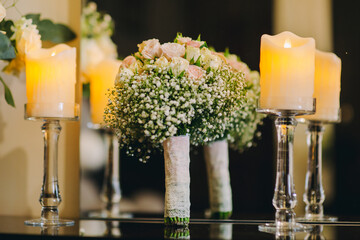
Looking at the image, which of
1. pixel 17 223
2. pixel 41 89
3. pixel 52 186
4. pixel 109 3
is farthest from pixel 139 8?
pixel 17 223

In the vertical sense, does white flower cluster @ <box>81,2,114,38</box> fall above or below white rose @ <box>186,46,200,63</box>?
above

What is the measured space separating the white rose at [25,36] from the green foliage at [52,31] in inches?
2.4

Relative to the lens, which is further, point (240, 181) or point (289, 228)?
point (240, 181)

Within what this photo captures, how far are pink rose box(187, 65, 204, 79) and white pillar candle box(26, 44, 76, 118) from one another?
12.4 inches

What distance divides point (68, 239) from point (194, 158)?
458 millimetres

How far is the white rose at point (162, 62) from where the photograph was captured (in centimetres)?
110

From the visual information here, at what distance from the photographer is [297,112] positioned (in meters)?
1.08

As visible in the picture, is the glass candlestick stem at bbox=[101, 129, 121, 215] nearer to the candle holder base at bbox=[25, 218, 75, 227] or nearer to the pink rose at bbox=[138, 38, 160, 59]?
the candle holder base at bbox=[25, 218, 75, 227]

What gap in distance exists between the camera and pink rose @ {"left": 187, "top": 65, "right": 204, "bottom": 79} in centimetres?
110

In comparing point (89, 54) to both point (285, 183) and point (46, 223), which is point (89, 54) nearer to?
point (46, 223)

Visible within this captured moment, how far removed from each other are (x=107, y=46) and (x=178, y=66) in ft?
1.32

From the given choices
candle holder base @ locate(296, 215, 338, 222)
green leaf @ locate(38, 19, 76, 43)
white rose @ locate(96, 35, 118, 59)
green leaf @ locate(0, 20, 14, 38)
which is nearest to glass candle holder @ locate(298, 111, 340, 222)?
candle holder base @ locate(296, 215, 338, 222)

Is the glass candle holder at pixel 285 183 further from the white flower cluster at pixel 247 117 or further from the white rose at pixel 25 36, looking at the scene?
the white rose at pixel 25 36

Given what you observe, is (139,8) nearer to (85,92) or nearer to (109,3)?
(109,3)
